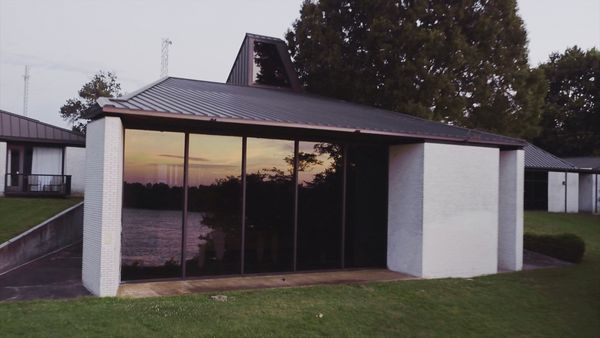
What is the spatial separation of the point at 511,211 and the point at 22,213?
13921 mm

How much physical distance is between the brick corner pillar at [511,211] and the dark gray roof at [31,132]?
17.4 metres

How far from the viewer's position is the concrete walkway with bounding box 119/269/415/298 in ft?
31.0

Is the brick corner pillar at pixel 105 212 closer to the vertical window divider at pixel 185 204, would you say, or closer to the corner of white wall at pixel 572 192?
the vertical window divider at pixel 185 204

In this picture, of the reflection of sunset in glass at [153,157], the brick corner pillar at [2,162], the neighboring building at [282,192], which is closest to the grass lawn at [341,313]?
the neighboring building at [282,192]

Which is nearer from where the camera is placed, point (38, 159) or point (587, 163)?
point (38, 159)

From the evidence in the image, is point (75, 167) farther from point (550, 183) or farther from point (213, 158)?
point (550, 183)

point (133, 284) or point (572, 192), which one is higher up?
point (572, 192)

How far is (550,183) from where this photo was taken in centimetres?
3083

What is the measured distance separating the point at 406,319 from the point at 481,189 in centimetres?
551

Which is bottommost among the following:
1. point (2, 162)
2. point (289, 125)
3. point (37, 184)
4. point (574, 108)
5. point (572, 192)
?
point (37, 184)

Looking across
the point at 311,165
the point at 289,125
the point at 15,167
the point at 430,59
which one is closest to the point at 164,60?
the point at 15,167

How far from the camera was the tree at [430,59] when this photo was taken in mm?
21281

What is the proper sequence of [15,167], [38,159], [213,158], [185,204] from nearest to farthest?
1. [185,204]
2. [213,158]
3. [15,167]
4. [38,159]

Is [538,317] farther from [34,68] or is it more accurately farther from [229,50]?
[34,68]
